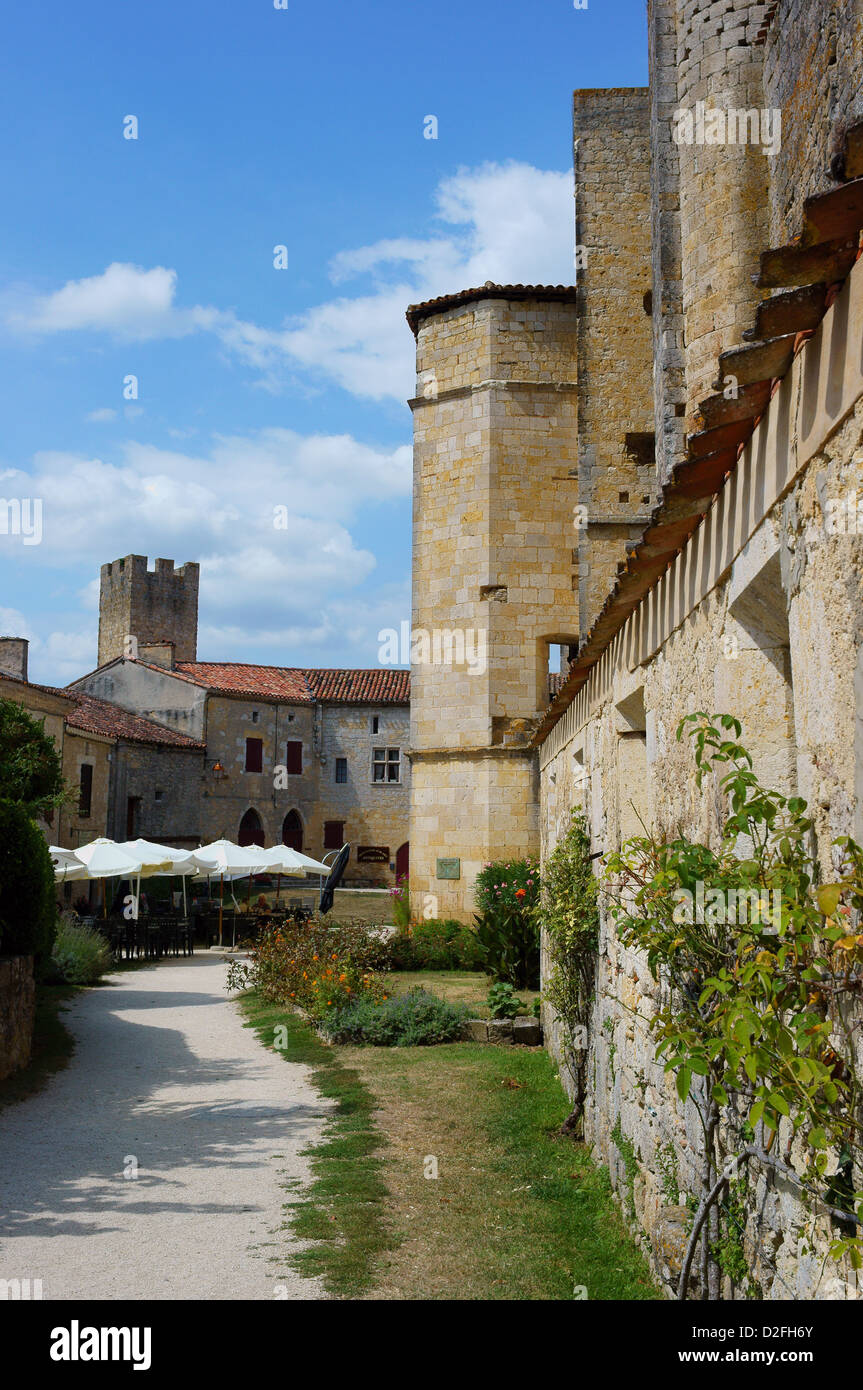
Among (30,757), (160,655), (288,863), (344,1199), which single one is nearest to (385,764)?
(160,655)

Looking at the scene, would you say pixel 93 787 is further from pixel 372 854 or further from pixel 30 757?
pixel 30 757

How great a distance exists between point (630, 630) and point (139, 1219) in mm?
3907

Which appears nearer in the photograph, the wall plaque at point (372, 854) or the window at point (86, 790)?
the window at point (86, 790)

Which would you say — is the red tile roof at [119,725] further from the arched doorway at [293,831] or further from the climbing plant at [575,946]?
the climbing plant at [575,946]

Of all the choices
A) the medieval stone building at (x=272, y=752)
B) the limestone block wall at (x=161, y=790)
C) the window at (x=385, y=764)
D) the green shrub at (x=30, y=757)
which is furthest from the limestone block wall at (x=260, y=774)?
the green shrub at (x=30, y=757)

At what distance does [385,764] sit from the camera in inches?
1569

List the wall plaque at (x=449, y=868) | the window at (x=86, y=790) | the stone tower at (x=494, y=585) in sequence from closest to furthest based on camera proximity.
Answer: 1. the stone tower at (x=494, y=585)
2. the wall plaque at (x=449, y=868)
3. the window at (x=86, y=790)

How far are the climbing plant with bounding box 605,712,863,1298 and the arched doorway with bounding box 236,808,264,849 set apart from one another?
3463 cm

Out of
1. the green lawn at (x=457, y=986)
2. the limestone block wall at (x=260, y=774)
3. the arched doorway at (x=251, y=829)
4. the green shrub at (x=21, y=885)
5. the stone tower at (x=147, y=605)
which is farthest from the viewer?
the stone tower at (x=147, y=605)

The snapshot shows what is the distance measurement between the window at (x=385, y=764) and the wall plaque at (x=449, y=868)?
71.6ft

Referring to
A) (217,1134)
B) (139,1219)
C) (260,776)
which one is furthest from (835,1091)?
(260,776)

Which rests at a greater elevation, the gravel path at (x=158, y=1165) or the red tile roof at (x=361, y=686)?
the red tile roof at (x=361, y=686)

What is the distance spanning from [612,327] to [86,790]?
2013 cm

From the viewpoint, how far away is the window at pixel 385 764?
3975 centimetres
